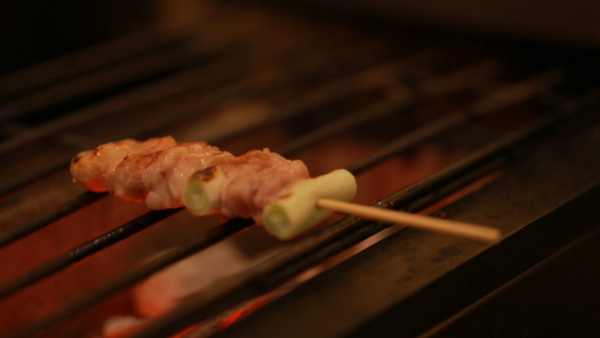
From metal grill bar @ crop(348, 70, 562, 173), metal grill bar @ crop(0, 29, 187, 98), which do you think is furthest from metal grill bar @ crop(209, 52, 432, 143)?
metal grill bar @ crop(0, 29, 187, 98)

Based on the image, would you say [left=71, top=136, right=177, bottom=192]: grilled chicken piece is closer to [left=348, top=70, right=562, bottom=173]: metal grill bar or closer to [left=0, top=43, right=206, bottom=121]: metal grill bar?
[left=348, top=70, right=562, bottom=173]: metal grill bar

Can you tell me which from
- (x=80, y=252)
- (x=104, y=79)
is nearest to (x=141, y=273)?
(x=80, y=252)

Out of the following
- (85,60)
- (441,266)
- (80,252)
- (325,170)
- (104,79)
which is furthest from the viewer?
(85,60)

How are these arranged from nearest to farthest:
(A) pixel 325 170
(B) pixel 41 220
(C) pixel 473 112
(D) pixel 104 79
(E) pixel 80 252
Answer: (E) pixel 80 252, (B) pixel 41 220, (C) pixel 473 112, (A) pixel 325 170, (D) pixel 104 79

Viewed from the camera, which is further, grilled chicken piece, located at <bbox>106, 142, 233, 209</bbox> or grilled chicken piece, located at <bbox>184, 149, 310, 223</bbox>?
grilled chicken piece, located at <bbox>106, 142, 233, 209</bbox>

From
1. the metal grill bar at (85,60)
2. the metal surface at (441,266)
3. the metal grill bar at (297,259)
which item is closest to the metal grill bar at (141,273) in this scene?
the metal grill bar at (297,259)

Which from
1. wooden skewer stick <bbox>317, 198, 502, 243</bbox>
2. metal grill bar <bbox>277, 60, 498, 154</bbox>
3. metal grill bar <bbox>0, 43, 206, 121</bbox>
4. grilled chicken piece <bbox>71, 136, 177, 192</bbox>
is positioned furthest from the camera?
metal grill bar <bbox>0, 43, 206, 121</bbox>

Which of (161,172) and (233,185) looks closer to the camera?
(233,185)

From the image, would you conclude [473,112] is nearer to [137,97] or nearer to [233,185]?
[233,185]

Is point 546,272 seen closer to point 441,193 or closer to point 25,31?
point 441,193
